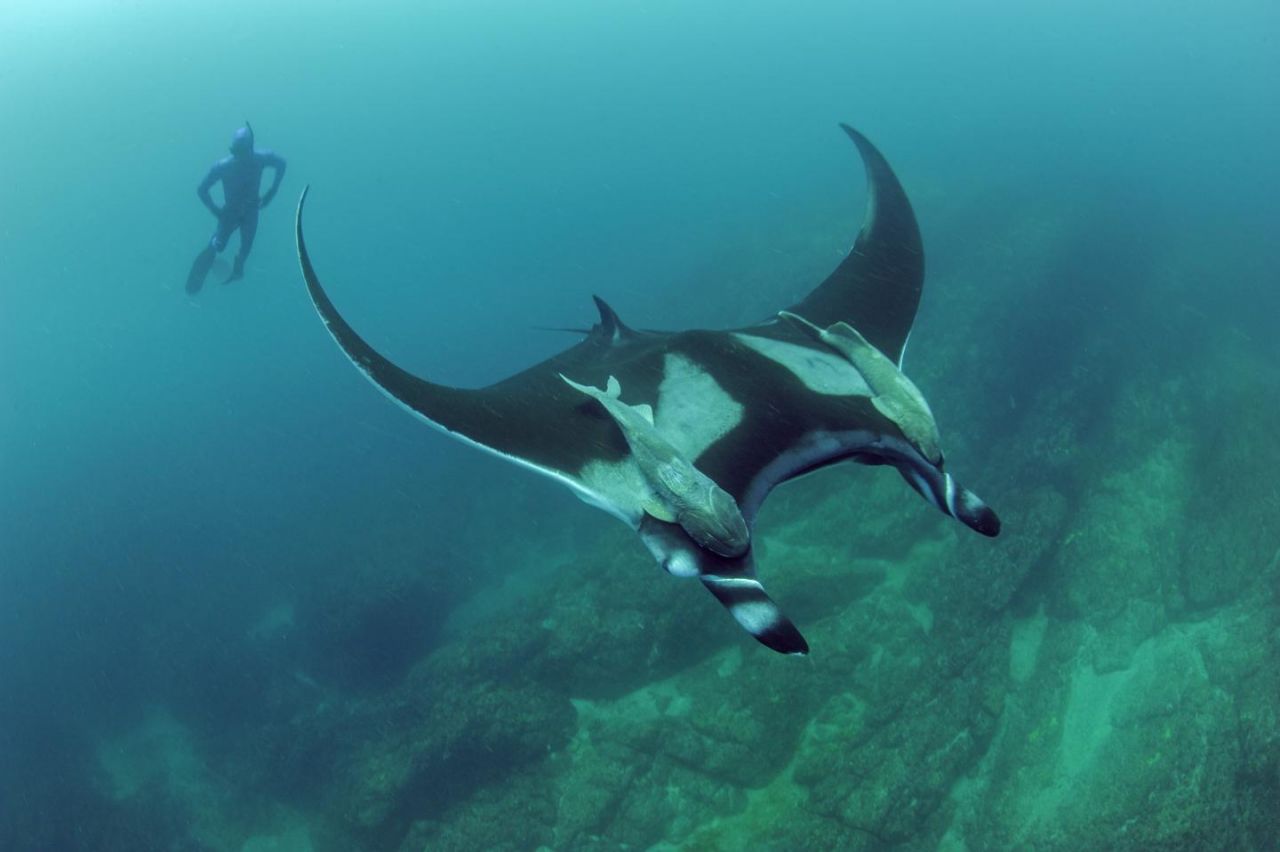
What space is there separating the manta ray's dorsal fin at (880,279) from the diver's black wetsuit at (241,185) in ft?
43.4

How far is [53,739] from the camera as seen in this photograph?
546 inches

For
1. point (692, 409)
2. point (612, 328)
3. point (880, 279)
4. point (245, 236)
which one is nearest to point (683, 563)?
point (692, 409)

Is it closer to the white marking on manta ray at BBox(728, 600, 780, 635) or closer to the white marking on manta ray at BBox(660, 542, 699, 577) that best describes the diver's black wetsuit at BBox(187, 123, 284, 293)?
the white marking on manta ray at BBox(660, 542, 699, 577)

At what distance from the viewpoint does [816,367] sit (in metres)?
3.52

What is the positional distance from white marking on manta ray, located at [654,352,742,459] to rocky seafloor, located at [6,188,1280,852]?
5.73m

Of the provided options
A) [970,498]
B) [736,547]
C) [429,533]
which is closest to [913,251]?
[970,498]

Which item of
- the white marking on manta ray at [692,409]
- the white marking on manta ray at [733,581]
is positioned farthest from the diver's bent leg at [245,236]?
the white marking on manta ray at [733,581]

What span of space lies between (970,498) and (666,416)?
133cm

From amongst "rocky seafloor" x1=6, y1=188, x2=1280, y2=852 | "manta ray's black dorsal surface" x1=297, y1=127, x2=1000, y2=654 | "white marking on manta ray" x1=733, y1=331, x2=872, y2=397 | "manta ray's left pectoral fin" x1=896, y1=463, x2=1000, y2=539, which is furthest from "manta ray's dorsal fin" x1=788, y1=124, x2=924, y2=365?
"rocky seafloor" x1=6, y1=188, x2=1280, y2=852

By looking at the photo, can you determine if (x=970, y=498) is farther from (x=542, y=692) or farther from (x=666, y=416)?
(x=542, y=692)

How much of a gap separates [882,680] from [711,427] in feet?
20.7

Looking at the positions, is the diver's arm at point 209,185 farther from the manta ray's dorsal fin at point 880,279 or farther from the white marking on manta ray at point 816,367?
the white marking on manta ray at point 816,367

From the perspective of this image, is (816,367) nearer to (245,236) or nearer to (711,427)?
(711,427)

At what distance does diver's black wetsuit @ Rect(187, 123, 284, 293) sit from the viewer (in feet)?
47.6
